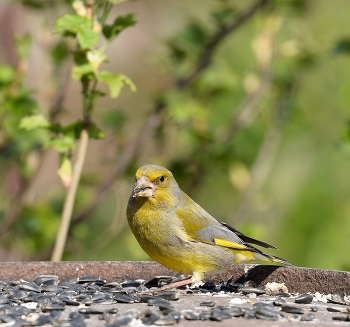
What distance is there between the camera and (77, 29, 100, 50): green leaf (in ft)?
17.2

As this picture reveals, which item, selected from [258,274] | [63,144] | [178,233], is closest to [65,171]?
[63,144]

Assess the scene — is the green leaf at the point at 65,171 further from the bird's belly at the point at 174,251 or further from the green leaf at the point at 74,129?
the bird's belly at the point at 174,251

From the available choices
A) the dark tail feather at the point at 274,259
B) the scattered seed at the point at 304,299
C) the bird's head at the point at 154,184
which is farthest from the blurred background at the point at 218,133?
the scattered seed at the point at 304,299

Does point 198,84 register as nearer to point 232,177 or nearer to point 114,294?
point 232,177

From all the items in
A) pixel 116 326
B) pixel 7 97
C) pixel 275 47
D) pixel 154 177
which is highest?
pixel 275 47

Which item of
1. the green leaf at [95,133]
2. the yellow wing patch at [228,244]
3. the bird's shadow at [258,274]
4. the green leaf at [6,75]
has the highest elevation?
the green leaf at [6,75]

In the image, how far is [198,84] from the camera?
304 inches

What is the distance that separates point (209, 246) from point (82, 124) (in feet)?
4.06

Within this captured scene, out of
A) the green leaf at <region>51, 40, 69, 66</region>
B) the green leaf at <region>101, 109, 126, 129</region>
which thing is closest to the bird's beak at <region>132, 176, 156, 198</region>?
the green leaf at <region>101, 109, 126, 129</region>

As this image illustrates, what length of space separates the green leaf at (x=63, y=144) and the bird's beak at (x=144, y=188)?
54 cm

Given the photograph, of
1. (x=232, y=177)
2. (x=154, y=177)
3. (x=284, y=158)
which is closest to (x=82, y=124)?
(x=154, y=177)

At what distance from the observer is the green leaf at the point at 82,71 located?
536 cm

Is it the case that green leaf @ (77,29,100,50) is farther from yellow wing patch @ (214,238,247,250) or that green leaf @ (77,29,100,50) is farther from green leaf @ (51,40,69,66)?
green leaf @ (51,40,69,66)

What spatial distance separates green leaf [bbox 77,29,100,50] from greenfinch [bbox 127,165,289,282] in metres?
0.91
